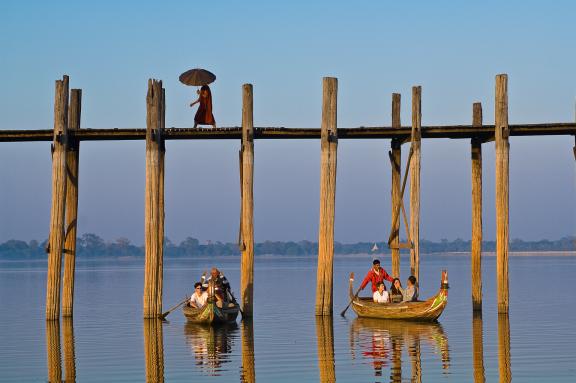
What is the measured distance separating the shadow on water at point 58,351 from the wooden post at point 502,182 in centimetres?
978

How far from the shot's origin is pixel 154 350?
2438 cm

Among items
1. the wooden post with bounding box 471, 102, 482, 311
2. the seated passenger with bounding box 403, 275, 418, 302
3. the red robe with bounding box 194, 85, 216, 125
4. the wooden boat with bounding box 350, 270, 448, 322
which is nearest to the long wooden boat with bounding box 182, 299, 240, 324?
the wooden boat with bounding box 350, 270, 448, 322

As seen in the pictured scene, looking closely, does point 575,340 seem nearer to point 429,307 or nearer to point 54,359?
point 429,307

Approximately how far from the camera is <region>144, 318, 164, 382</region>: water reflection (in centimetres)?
2067

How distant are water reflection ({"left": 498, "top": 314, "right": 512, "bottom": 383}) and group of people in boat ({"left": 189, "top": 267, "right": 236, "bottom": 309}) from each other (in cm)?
638

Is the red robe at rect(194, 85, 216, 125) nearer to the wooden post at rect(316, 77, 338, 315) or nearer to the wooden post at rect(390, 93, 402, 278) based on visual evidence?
the wooden post at rect(316, 77, 338, 315)

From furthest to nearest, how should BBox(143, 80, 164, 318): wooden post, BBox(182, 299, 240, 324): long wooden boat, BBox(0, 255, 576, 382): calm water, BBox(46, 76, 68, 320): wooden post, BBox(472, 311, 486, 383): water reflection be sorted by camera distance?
BBox(182, 299, 240, 324): long wooden boat < BBox(46, 76, 68, 320): wooden post < BBox(143, 80, 164, 318): wooden post < BBox(0, 255, 576, 382): calm water < BBox(472, 311, 486, 383): water reflection

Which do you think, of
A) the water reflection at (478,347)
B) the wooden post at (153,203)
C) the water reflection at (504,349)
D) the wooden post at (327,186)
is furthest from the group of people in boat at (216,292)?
the water reflection at (504,349)

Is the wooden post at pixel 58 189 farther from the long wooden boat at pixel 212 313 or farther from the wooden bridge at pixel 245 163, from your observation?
the long wooden boat at pixel 212 313

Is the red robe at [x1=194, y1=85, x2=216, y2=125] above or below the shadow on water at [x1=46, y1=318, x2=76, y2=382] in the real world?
above

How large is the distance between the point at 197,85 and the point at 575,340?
34.8ft

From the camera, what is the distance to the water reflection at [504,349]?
790 inches

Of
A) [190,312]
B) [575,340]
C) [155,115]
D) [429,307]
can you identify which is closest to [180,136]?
[155,115]

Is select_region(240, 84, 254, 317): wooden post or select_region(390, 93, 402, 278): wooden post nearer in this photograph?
select_region(240, 84, 254, 317): wooden post
